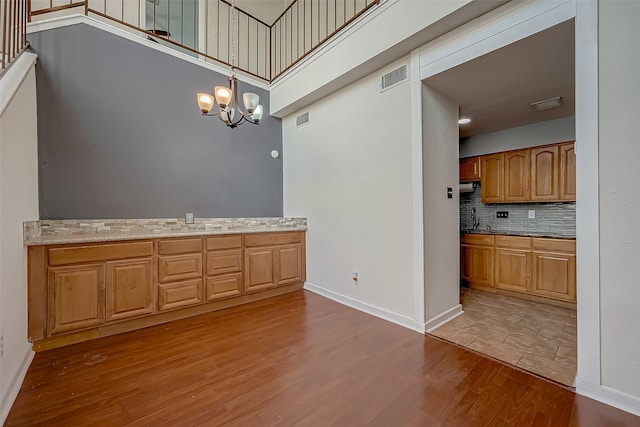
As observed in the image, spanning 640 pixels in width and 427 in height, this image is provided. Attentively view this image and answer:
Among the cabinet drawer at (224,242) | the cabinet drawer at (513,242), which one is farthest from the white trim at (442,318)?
the cabinet drawer at (224,242)

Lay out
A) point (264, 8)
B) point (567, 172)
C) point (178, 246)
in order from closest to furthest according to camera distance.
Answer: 1. point (178, 246)
2. point (567, 172)
3. point (264, 8)

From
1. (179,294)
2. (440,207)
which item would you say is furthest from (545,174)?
(179,294)

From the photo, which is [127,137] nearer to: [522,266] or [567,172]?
Result: [522,266]

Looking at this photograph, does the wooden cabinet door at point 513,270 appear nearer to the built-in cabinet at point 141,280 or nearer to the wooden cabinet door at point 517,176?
the wooden cabinet door at point 517,176

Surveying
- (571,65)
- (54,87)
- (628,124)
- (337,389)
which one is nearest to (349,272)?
(337,389)

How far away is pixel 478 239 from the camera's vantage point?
410 cm

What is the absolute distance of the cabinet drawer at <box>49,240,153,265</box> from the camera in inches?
91.7

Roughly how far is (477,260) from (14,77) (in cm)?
551

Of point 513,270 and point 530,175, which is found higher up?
point 530,175

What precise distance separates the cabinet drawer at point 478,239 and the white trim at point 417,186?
6.60 ft

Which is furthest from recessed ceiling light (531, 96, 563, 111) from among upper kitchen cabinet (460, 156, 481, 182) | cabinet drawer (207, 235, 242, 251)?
cabinet drawer (207, 235, 242, 251)

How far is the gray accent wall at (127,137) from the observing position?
2752 mm

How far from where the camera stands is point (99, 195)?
2.97m

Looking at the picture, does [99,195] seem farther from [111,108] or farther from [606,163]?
[606,163]
